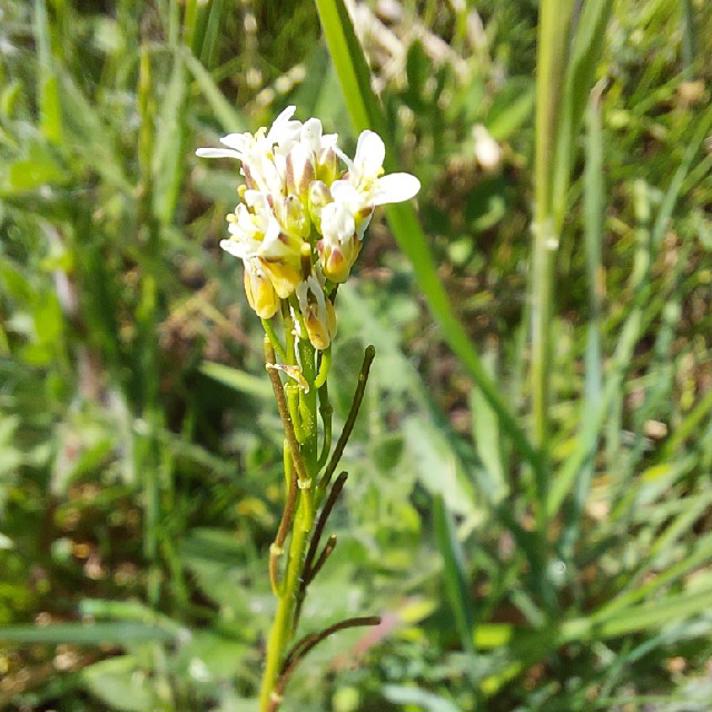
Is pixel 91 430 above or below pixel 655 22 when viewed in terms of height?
below

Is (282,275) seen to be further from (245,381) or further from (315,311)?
(245,381)

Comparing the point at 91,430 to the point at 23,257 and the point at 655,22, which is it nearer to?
the point at 23,257

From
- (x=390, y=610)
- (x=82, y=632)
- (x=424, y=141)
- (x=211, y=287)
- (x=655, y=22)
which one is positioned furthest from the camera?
(x=211, y=287)

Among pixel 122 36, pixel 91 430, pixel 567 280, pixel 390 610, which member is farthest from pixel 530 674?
pixel 122 36

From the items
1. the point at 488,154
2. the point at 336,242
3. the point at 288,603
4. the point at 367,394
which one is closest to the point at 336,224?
the point at 336,242

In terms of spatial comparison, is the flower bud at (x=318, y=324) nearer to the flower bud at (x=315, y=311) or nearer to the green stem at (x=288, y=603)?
the flower bud at (x=315, y=311)

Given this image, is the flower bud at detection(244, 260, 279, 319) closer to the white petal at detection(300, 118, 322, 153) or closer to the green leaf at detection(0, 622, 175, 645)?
the white petal at detection(300, 118, 322, 153)
